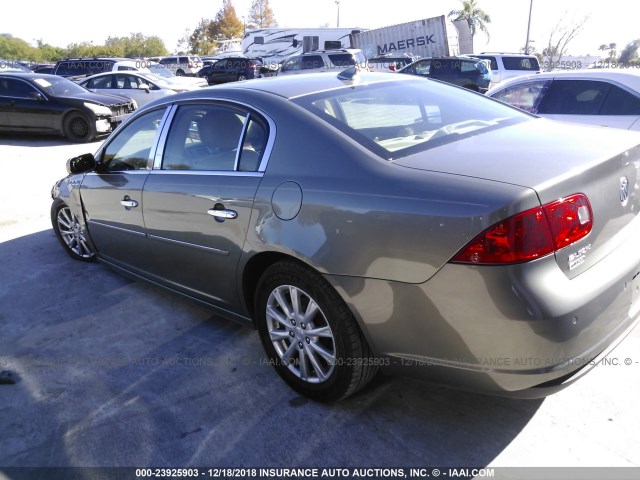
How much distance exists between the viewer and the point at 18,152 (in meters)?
11.2

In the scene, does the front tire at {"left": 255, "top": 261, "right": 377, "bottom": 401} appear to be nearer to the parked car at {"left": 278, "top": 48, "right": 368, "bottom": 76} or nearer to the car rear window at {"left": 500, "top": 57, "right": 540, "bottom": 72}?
the car rear window at {"left": 500, "top": 57, "right": 540, "bottom": 72}

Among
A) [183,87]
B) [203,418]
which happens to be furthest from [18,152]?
[203,418]

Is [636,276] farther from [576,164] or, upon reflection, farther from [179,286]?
[179,286]

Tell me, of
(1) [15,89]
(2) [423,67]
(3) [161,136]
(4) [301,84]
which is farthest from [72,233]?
(2) [423,67]

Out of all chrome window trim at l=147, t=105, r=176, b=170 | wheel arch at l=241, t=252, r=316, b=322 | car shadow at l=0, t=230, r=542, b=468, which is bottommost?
car shadow at l=0, t=230, r=542, b=468

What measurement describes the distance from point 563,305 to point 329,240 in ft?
3.21

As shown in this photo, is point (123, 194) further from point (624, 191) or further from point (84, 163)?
point (624, 191)

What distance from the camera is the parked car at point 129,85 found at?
49.2ft

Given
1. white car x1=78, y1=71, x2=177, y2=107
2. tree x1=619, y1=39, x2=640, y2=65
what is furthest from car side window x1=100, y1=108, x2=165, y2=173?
tree x1=619, y1=39, x2=640, y2=65

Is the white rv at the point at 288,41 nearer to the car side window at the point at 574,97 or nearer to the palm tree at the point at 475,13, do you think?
the palm tree at the point at 475,13

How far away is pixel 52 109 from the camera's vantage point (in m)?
12.1

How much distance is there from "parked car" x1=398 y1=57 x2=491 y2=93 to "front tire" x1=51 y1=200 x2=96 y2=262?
13910 mm

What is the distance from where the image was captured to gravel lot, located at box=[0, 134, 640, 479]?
7.96ft

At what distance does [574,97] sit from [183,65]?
31167mm
